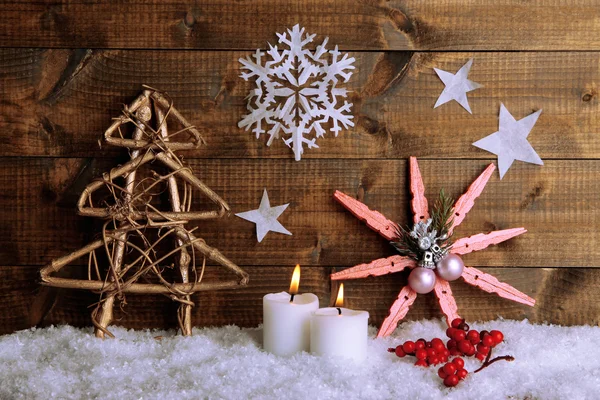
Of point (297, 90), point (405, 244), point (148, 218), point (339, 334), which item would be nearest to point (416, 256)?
point (405, 244)

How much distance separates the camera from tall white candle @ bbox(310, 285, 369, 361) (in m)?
1.07

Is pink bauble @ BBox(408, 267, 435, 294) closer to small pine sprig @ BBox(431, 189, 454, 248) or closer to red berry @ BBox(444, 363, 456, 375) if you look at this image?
small pine sprig @ BBox(431, 189, 454, 248)

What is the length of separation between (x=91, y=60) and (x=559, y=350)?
1147 millimetres

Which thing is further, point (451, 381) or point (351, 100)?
point (351, 100)

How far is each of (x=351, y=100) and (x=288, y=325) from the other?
0.51 m

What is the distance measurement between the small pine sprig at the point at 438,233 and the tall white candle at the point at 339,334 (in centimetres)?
23

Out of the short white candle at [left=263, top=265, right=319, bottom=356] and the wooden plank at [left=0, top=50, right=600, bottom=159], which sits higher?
the wooden plank at [left=0, top=50, right=600, bottom=159]

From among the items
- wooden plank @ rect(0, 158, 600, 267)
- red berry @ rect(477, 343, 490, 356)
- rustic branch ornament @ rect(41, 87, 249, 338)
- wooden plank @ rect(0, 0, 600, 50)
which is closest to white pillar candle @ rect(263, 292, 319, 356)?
rustic branch ornament @ rect(41, 87, 249, 338)

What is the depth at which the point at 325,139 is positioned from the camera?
1304 millimetres

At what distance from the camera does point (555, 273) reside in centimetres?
133

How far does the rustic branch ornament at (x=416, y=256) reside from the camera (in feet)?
4.17

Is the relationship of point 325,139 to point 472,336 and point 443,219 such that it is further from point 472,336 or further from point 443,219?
point 472,336

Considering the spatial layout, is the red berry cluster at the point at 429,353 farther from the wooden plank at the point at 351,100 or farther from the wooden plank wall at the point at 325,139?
the wooden plank at the point at 351,100

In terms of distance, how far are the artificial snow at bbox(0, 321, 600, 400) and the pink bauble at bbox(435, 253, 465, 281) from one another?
136mm
